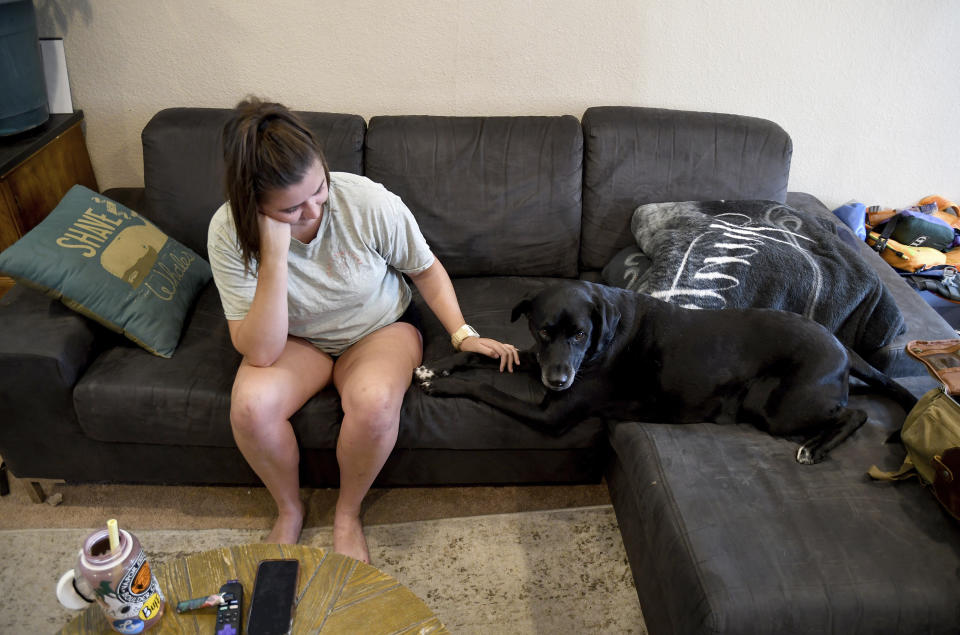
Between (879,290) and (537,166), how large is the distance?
1.07 meters

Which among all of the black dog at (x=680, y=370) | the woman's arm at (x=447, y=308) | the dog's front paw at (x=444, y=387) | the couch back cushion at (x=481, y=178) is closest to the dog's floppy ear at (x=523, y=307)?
the black dog at (x=680, y=370)

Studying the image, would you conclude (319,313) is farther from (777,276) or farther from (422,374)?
(777,276)

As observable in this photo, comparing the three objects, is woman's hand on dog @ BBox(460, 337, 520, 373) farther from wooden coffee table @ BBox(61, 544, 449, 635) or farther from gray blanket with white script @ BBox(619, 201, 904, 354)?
wooden coffee table @ BBox(61, 544, 449, 635)

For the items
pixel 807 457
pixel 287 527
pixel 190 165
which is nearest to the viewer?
pixel 807 457

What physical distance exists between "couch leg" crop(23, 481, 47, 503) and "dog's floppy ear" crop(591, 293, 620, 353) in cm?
161

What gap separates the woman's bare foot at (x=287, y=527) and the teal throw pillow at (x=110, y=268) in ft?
A: 1.77

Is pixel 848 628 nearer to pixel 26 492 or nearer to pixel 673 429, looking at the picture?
pixel 673 429

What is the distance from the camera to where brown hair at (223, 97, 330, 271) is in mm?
1212

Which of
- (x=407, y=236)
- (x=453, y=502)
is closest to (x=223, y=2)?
(x=407, y=236)

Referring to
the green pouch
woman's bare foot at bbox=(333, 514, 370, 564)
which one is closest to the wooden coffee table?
woman's bare foot at bbox=(333, 514, 370, 564)

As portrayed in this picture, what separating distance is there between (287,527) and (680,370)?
1098 mm

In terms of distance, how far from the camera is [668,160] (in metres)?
2.10

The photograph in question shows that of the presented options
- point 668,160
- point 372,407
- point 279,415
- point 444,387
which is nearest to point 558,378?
point 444,387

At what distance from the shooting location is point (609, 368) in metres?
1.63
